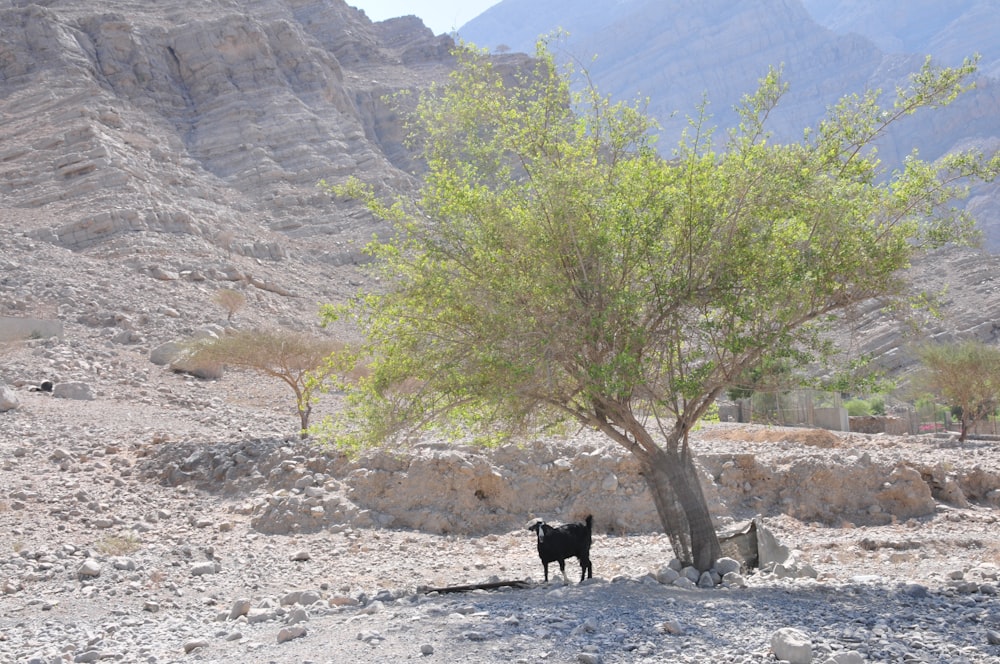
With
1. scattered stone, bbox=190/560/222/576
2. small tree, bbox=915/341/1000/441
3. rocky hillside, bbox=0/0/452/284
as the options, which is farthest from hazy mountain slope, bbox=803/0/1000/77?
scattered stone, bbox=190/560/222/576

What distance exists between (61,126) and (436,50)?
4895cm

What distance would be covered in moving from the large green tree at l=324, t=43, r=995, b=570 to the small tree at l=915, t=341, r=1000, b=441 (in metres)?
22.3

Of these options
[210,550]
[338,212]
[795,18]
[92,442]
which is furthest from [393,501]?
[795,18]

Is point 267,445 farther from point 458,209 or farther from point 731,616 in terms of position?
point 731,616

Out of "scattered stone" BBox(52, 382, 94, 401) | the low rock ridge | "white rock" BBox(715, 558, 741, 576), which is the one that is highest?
"scattered stone" BBox(52, 382, 94, 401)

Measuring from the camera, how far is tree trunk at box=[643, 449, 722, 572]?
9.29 meters

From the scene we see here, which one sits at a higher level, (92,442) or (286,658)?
(92,442)

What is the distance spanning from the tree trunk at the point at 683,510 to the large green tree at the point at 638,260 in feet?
0.08

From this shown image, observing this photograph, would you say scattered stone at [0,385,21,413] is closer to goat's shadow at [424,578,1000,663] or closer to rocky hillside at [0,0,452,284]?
goat's shadow at [424,578,1000,663]

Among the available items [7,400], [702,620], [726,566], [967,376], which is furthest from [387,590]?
[967,376]

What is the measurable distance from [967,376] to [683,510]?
24.9 meters

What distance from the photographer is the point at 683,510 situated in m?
9.35

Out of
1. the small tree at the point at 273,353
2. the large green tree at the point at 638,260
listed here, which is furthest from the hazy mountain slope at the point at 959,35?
the large green tree at the point at 638,260

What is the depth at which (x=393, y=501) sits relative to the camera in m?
14.7
